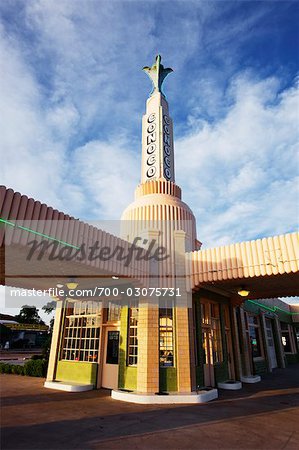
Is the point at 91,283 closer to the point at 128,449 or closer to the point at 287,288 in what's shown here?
the point at 128,449

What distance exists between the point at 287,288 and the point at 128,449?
390 inches

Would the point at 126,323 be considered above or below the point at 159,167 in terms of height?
below

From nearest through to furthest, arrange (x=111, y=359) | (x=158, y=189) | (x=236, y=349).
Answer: (x=111, y=359) < (x=158, y=189) < (x=236, y=349)

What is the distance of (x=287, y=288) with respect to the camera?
12.7m

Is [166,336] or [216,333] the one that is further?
[216,333]

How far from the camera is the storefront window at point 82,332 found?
1181cm

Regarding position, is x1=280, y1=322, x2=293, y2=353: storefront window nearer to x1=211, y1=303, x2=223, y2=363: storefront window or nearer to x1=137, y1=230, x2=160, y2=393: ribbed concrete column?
x1=211, y1=303, x2=223, y2=363: storefront window

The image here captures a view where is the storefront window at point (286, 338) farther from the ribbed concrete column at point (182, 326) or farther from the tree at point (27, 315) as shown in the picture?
the tree at point (27, 315)

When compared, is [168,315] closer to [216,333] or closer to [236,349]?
[216,333]

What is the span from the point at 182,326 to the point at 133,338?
1.83m

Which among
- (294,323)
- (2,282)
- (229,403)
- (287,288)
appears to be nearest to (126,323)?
(229,403)

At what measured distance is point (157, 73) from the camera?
60.2 ft

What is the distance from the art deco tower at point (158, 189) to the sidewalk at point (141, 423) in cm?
542

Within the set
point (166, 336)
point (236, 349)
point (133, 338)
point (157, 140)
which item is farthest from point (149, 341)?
point (157, 140)
